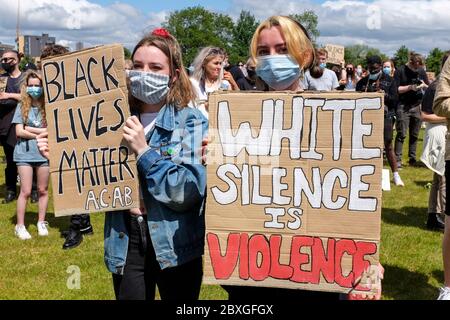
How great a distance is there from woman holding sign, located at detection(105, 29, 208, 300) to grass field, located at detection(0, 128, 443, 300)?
6.68 ft

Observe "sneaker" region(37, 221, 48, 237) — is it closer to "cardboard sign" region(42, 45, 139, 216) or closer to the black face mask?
the black face mask

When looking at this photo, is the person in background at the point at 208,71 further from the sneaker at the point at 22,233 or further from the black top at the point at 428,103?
the sneaker at the point at 22,233

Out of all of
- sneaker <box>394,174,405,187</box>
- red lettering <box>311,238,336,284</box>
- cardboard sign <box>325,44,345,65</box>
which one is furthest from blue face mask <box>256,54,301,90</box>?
cardboard sign <box>325,44,345,65</box>

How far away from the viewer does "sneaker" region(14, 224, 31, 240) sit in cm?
663

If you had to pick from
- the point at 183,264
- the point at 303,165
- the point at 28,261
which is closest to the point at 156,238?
the point at 183,264

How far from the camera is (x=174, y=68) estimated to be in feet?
9.05

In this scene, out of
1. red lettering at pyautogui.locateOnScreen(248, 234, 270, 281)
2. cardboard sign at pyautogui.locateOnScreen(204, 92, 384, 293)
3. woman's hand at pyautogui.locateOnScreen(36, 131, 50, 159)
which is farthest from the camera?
woman's hand at pyautogui.locateOnScreen(36, 131, 50, 159)

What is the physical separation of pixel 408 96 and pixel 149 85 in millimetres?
10067

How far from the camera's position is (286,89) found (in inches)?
98.9

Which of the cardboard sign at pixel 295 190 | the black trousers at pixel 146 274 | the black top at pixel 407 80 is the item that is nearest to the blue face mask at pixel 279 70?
the cardboard sign at pixel 295 190

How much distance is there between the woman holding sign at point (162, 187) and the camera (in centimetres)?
252

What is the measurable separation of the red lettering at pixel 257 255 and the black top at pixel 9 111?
22.8 ft
